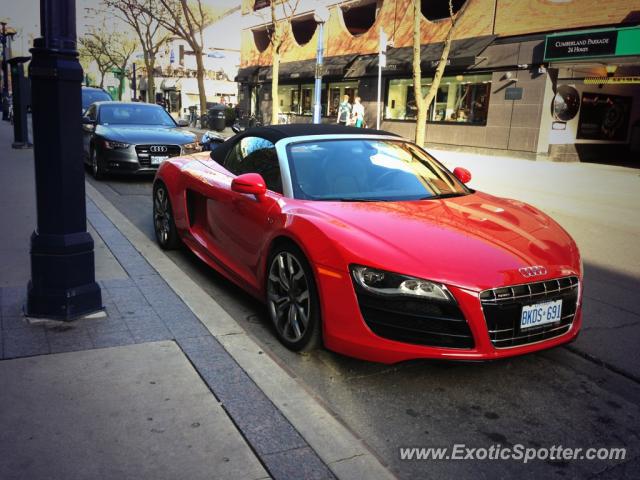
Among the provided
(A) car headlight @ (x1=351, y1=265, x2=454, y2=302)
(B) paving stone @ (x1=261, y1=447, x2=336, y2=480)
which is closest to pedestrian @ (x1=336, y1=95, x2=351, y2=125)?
(A) car headlight @ (x1=351, y1=265, x2=454, y2=302)

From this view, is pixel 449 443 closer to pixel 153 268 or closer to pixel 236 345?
pixel 236 345

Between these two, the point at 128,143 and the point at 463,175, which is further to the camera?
the point at 128,143

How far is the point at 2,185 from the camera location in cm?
955

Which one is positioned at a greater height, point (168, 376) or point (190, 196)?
point (190, 196)

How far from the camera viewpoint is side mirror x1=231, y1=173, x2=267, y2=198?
414cm

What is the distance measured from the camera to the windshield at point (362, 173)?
421 cm

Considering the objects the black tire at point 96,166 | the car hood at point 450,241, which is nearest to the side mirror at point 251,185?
the car hood at point 450,241

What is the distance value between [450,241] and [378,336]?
70cm

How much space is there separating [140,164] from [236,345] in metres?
7.80

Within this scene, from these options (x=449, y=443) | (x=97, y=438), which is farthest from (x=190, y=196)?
(x=449, y=443)

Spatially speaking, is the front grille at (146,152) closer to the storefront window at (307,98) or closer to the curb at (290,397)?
the curb at (290,397)

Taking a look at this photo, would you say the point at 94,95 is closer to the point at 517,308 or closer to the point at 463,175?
the point at 463,175

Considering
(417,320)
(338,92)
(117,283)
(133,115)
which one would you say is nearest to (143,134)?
(133,115)

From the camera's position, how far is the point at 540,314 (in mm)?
3324
